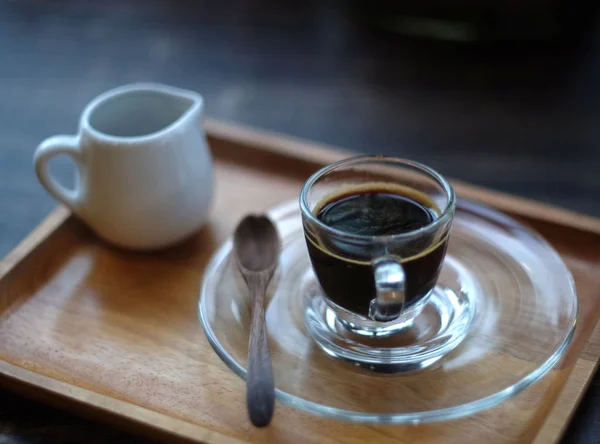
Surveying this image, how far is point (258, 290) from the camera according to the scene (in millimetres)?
714

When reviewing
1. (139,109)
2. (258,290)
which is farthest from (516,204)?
(139,109)

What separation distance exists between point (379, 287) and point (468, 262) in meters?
0.22

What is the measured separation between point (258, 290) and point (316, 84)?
0.53 meters

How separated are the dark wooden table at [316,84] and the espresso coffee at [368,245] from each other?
0.27 metres

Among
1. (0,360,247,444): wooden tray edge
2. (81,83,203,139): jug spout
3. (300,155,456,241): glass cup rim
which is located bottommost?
(0,360,247,444): wooden tray edge

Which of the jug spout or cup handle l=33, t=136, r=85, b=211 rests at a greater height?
the jug spout

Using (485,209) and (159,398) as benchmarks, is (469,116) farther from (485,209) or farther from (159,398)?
(159,398)

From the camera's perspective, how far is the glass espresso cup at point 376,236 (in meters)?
0.61

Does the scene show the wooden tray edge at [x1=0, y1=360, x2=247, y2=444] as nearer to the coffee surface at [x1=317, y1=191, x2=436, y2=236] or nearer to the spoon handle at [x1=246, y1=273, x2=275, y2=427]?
the spoon handle at [x1=246, y1=273, x2=275, y2=427]

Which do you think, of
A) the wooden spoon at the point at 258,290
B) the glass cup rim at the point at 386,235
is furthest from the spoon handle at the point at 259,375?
the glass cup rim at the point at 386,235

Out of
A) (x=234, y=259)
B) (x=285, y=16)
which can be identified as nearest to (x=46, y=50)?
(x=285, y=16)

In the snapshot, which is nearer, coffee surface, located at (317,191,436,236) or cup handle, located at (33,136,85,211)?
coffee surface, located at (317,191,436,236)

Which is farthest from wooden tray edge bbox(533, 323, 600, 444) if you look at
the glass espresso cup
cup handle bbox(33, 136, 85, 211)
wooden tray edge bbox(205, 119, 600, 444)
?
cup handle bbox(33, 136, 85, 211)

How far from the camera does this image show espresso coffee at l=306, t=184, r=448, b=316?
620 mm
